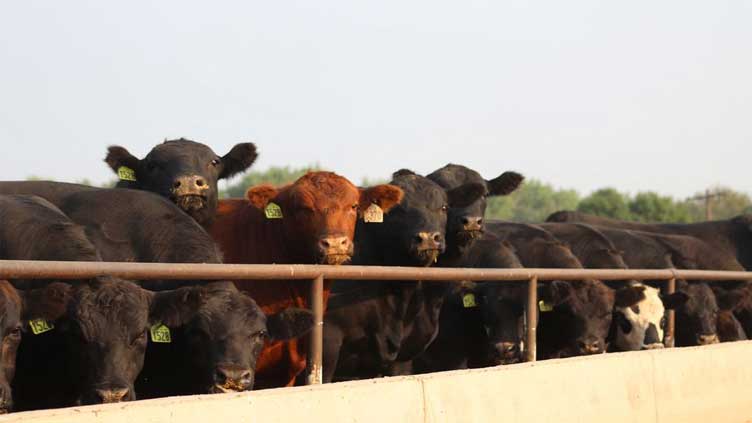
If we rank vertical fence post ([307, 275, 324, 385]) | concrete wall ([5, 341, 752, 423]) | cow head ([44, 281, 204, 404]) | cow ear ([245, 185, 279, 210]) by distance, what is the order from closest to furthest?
concrete wall ([5, 341, 752, 423]), cow head ([44, 281, 204, 404]), vertical fence post ([307, 275, 324, 385]), cow ear ([245, 185, 279, 210])

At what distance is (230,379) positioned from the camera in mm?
7488

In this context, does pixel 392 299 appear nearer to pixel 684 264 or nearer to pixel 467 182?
pixel 467 182

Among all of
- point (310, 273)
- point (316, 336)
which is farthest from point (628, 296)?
point (310, 273)

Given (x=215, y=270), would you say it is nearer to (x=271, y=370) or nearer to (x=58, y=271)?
(x=58, y=271)

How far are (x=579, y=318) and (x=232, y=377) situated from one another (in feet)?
16.4

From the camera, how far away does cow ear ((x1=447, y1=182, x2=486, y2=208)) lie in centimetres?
1116

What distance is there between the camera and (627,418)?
8.70 metres

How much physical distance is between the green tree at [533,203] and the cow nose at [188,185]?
3600 inches

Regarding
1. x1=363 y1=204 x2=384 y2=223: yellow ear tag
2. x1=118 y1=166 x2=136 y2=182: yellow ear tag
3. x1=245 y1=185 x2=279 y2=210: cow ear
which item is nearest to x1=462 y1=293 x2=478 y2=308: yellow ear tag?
x1=363 y1=204 x2=384 y2=223: yellow ear tag

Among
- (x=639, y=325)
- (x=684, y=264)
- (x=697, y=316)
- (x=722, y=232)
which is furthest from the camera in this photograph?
(x=722, y=232)

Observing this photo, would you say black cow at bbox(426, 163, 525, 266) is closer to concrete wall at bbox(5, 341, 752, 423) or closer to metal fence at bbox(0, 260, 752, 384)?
metal fence at bbox(0, 260, 752, 384)

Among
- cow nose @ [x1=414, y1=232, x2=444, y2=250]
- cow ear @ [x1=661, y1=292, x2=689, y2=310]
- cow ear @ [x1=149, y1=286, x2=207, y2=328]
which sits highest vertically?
cow nose @ [x1=414, y1=232, x2=444, y2=250]

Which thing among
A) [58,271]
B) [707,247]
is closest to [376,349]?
[58,271]

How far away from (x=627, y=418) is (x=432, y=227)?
2420 millimetres
